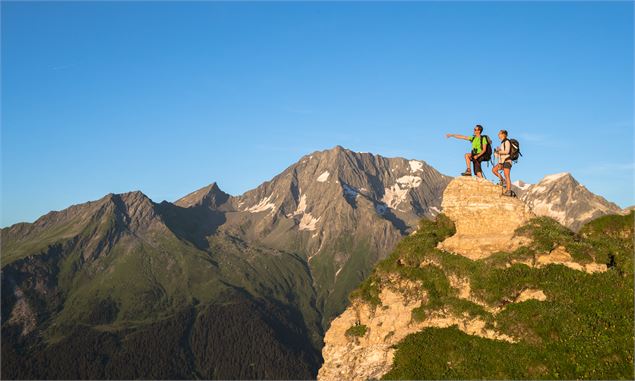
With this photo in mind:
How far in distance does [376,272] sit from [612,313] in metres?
14.7

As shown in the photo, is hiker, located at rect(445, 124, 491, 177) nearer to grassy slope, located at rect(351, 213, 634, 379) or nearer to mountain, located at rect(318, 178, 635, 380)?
mountain, located at rect(318, 178, 635, 380)

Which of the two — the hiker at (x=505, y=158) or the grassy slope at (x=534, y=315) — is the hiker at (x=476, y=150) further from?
the grassy slope at (x=534, y=315)

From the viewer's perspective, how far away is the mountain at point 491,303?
31.7 metres

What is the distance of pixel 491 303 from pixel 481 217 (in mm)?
7149

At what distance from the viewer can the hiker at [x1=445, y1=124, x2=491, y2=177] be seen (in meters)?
40.8

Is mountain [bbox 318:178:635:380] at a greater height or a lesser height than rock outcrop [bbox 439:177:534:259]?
lesser

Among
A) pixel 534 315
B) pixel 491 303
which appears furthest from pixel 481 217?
pixel 534 315

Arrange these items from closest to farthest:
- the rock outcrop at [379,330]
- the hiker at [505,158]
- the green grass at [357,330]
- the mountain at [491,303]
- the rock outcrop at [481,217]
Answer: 1. the mountain at [491,303]
2. the rock outcrop at [379,330]
3. the green grass at [357,330]
4. the rock outcrop at [481,217]
5. the hiker at [505,158]

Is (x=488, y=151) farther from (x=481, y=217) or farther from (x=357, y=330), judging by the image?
(x=357, y=330)

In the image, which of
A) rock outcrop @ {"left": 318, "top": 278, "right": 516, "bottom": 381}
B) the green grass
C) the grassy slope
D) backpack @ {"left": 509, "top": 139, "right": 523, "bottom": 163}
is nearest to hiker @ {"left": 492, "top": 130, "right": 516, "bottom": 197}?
backpack @ {"left": 509, "top": 139, "right": 523, "bottom": 163}

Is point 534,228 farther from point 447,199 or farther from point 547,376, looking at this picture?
point 547,376

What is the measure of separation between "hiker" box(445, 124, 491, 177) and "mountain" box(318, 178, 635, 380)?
93cm

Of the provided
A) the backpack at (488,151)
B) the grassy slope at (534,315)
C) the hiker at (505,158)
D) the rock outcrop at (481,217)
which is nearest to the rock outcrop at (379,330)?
the grassy slope at (534,315)

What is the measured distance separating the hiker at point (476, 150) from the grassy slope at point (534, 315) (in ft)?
17.9
